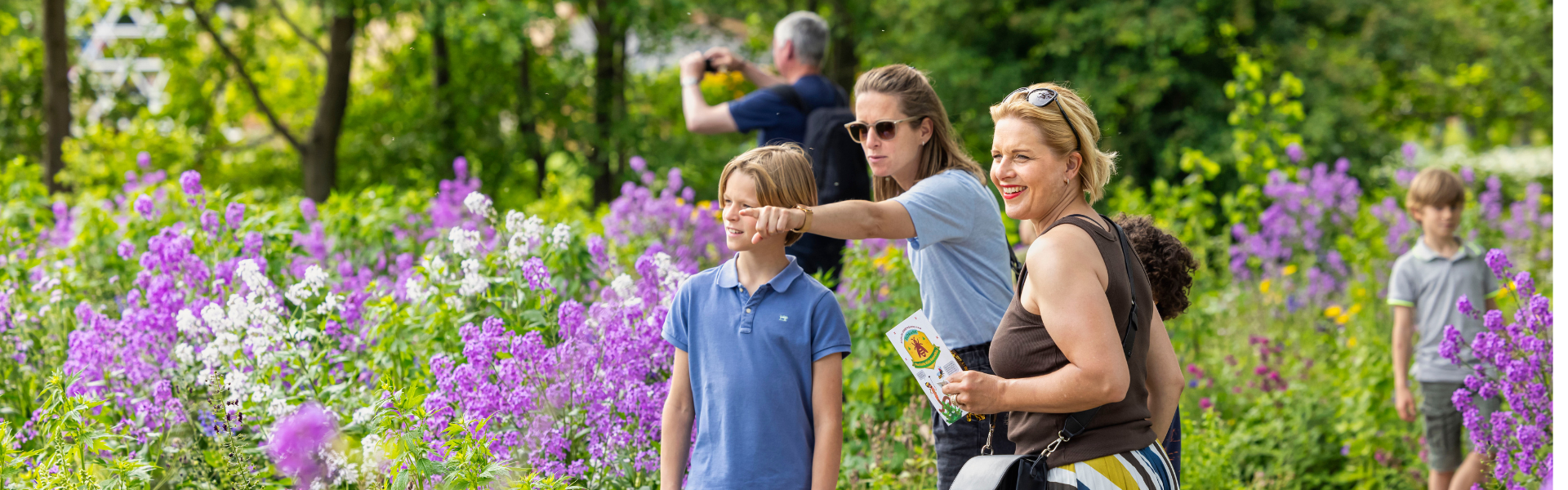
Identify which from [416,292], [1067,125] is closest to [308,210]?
[416,292]

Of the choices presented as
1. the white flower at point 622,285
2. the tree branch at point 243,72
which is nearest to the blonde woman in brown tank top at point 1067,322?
the white flower at point 622,285

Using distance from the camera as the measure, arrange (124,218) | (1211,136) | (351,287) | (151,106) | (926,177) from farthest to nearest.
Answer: (151,106), (1211,136), (124,218), (351,287), (926,177)

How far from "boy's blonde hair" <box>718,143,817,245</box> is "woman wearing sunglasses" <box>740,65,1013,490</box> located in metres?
0.11

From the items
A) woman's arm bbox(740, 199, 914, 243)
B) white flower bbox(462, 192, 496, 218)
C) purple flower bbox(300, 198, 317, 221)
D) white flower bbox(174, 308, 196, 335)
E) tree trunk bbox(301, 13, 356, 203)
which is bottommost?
white flower bbox(174, 308, 196, 335)

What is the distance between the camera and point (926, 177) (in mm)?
2404

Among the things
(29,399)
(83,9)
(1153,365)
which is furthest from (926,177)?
(83,9)

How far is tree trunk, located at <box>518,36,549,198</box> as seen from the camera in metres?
11.0

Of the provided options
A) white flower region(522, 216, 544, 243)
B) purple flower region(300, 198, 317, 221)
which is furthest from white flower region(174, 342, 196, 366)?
purple flower region(300, 198, 317, 221)

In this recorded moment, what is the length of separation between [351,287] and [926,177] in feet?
8.81

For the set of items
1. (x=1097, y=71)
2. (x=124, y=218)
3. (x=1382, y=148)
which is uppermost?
(x=1097, y=71)

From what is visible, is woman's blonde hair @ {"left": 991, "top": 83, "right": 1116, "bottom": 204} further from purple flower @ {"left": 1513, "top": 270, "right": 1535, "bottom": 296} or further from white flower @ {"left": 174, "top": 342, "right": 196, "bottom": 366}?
white flower @ {"left": 174, "top": 342, "right": 196, "bottom": 366}

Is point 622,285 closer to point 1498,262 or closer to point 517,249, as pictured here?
point 517,249

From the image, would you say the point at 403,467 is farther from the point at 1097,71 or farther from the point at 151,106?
the point at 151,106

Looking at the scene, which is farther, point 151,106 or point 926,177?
point 151,106
